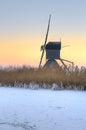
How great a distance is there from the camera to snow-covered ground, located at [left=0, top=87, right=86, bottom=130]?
Answer: 21.2 ft

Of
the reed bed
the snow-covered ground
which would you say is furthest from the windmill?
the snow-covered ground

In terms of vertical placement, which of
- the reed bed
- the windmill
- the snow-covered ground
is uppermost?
the windmill

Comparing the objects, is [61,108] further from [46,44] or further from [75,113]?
[46,44]

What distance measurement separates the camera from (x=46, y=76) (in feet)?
49.2

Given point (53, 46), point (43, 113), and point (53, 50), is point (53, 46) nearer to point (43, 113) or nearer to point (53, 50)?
point (53, 50)

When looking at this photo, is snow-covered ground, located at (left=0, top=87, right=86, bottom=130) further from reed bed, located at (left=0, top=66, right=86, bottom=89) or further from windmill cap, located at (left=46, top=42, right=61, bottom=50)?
windmill cap, located at (left=46, top=42, right=61, bottom=50)

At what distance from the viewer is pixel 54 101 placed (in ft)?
31.9

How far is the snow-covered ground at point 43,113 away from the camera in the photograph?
645 cm

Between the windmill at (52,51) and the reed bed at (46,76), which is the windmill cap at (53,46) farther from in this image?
the reed bed at (46,76)

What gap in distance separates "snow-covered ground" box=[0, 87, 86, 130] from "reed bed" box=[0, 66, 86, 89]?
10.9 feet

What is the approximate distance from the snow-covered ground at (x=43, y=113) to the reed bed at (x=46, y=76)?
10.9ft

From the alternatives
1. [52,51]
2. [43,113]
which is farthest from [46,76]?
[52,51]

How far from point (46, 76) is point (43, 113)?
7.34m

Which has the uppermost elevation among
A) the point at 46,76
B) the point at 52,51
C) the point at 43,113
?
the point at 52,51
